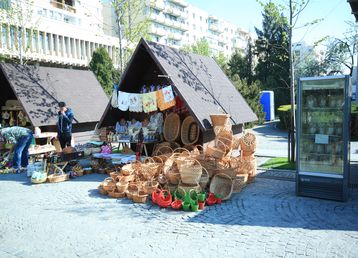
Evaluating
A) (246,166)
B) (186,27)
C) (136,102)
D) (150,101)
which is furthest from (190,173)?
(186,27)

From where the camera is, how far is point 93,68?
2522 centimetres

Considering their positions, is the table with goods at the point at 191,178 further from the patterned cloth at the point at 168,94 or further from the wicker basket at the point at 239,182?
the patterned cloth at the point at 168,94

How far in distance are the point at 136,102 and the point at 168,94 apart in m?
1.61

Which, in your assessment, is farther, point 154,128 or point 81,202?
point 154,128

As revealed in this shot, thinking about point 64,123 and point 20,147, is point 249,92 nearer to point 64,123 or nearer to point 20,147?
point 64,123

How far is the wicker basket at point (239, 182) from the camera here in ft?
25.0

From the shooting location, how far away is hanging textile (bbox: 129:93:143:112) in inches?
437

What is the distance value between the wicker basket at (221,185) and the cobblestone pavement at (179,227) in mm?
225

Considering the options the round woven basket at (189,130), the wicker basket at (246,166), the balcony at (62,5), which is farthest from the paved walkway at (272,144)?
the balcony at (62,5)

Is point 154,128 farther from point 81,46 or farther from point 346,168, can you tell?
point 81,46

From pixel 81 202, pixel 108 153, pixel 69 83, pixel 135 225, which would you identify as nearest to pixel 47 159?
pixel 108 153

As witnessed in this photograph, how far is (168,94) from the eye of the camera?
10.0 m

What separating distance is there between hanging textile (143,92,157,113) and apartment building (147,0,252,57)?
4098cm

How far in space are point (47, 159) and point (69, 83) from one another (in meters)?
6.85
